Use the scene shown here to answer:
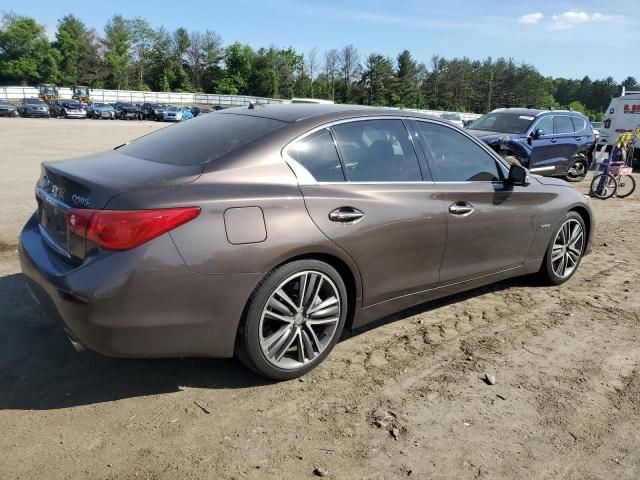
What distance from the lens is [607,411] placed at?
3229 mm

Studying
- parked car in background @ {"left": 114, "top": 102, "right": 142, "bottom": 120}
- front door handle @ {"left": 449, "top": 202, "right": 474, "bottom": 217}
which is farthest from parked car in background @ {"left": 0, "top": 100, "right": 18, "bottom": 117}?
front door handle @ {"left": 449, "top": 202, "right": 474, "bottom": 217}

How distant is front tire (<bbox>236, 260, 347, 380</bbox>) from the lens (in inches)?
123

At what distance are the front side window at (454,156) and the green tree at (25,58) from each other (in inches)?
4426

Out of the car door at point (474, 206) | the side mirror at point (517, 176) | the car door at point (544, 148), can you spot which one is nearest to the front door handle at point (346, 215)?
the car door at point (474, 206)

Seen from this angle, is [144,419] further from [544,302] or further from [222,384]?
[544,302]

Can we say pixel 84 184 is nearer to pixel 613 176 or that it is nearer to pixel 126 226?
pixel 126 226

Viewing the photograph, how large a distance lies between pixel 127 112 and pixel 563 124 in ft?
151

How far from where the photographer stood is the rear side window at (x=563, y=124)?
13.5 meters

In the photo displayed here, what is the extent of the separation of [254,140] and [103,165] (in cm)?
93

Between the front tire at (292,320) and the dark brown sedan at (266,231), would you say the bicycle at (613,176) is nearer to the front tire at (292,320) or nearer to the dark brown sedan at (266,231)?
the dark brown sedan at (266,231)

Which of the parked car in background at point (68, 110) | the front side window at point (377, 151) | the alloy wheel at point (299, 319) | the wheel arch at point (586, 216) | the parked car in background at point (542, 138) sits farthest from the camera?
the parked car in background at point (68, 110)

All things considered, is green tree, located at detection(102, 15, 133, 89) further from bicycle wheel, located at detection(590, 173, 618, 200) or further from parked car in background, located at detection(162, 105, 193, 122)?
bicycle wheel, located at detection(590, 173, 618, 200)

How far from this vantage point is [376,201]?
359 cm

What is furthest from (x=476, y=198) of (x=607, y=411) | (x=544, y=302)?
(x=607, y=411)
